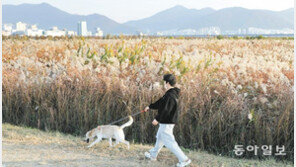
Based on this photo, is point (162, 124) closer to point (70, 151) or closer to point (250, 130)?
point (70, 151)

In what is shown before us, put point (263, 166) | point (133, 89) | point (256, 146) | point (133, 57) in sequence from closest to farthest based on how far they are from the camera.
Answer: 1. point (263, 166)
2. point (256, 146)
3. point (133, 89)
4. point (133, 57)

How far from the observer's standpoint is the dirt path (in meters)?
3.52

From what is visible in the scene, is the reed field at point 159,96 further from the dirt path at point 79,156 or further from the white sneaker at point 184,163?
the white sneaker at point 184,163

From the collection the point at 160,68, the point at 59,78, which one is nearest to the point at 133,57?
the point at 160,68

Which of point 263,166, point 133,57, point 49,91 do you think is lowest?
point 263,166

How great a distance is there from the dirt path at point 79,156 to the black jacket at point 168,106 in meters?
0.54

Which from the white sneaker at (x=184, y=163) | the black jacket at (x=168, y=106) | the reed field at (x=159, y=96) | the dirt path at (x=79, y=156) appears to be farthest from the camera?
the reed field at (x=159, y=96)

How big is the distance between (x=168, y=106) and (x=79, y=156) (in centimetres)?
108

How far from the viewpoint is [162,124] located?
329 centimetres

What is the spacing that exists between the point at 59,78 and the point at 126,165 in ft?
7.92

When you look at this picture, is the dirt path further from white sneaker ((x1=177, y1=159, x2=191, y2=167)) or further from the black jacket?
the black jacket

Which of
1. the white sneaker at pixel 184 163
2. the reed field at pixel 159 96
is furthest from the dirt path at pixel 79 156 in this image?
the reed field at pixel 159 96

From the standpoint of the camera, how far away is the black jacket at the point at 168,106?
3.21 meters

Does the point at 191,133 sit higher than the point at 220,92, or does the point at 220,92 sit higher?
the point at 220,92
